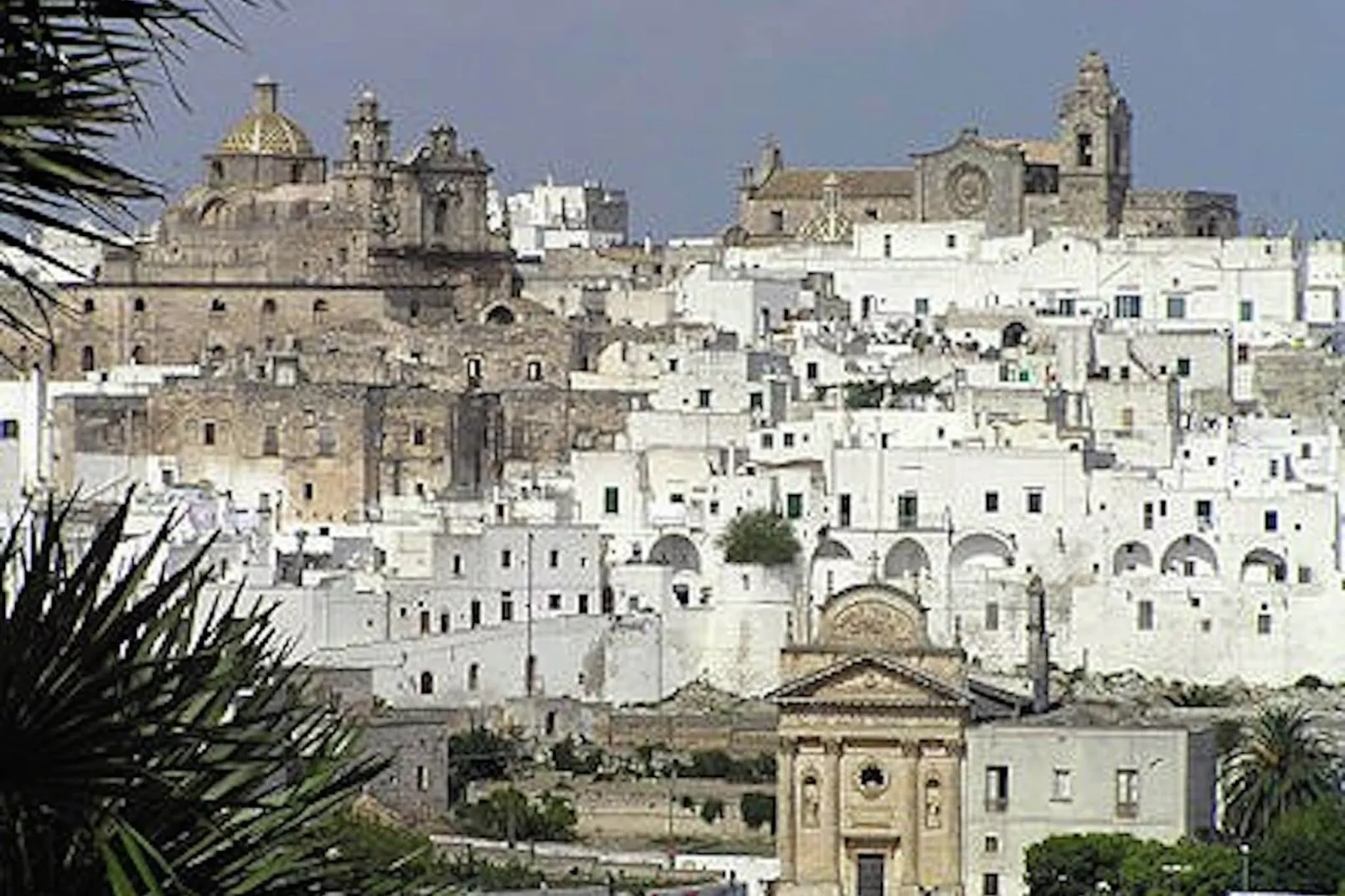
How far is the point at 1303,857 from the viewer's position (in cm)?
3844

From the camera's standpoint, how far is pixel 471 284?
70000mm

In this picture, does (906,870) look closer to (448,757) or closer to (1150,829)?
(1150,829)

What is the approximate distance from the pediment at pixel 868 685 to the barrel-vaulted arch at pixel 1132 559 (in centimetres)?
1534

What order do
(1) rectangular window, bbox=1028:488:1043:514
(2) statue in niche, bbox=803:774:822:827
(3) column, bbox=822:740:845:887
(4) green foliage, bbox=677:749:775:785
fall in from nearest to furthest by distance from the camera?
1. (3) column, bbox=822:740:845:887
2. (2) statue in niche, bbox=803:774:822:827
3. (4) green foliage, bbox=677:749:775:785
4. (1) rectangular window, bbox=1028:488:1043:514

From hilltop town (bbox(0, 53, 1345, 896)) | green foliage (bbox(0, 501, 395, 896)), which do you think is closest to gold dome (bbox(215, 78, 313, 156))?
hilltop town (bbox(0, 53, 1345, 896))

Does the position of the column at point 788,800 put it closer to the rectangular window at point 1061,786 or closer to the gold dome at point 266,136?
the rectangular window at point 1061,786

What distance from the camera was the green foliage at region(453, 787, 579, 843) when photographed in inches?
1761

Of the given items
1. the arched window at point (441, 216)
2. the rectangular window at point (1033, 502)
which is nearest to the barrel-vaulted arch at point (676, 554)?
the rectangular window at point (1033, 502)

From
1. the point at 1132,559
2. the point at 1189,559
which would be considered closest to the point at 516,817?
the point at 1132,559

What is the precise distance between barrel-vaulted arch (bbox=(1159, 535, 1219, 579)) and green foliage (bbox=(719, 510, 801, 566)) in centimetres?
448

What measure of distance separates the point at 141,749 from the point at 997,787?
117 ft

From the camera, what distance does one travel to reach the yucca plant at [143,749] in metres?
5.75

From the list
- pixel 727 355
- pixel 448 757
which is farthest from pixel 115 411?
pixel 448 757

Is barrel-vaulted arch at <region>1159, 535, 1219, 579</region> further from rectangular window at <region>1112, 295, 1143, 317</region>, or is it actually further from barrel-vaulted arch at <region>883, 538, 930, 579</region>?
rectangular window at <region>1112, 295, 1143, 317</region>
